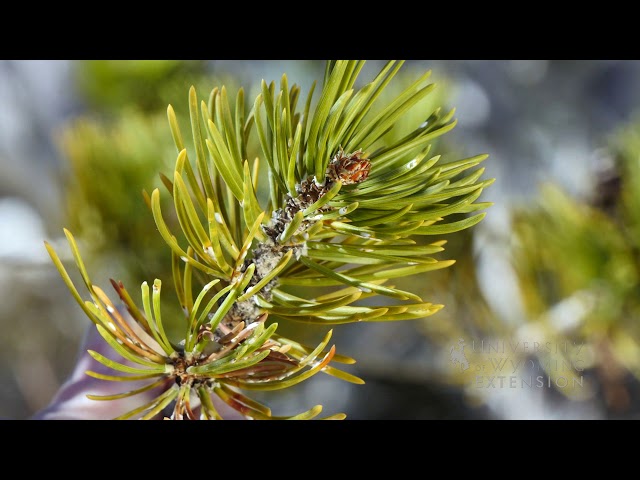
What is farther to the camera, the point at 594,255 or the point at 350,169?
the point at 594,255

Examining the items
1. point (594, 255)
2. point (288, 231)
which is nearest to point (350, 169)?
point (288, 231)

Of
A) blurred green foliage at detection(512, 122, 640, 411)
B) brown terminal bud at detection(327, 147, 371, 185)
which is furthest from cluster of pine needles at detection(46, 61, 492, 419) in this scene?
blurred green foliage at detection(512, 122, 640, 411)

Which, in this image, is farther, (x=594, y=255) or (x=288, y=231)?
(x=594, y=255)

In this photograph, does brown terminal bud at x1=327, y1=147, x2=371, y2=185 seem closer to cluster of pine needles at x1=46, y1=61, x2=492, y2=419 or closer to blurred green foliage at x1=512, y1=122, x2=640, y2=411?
cluster of pine needles at x1=46, y1=61, x2=492, y2=419

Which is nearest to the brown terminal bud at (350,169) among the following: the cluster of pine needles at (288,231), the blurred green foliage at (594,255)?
the cluster of pine needles at (288,231)

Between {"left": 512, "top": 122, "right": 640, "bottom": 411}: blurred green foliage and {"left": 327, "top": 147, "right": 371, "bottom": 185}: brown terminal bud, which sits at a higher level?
{"left": 512, "top": 122, "right": 640, "bottom": 411}: blurred green foliage

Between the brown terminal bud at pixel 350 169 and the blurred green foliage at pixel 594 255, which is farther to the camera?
the blurred green foliage at pixel 594 255

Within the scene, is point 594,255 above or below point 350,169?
above

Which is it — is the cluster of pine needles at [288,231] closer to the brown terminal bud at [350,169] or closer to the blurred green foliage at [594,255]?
the brown terminal bud at [350,169]

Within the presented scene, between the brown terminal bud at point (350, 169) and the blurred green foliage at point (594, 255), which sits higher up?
the blurred green foliage at point (594, 255)

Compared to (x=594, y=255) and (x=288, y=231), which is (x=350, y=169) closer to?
(x=288, y=231)
